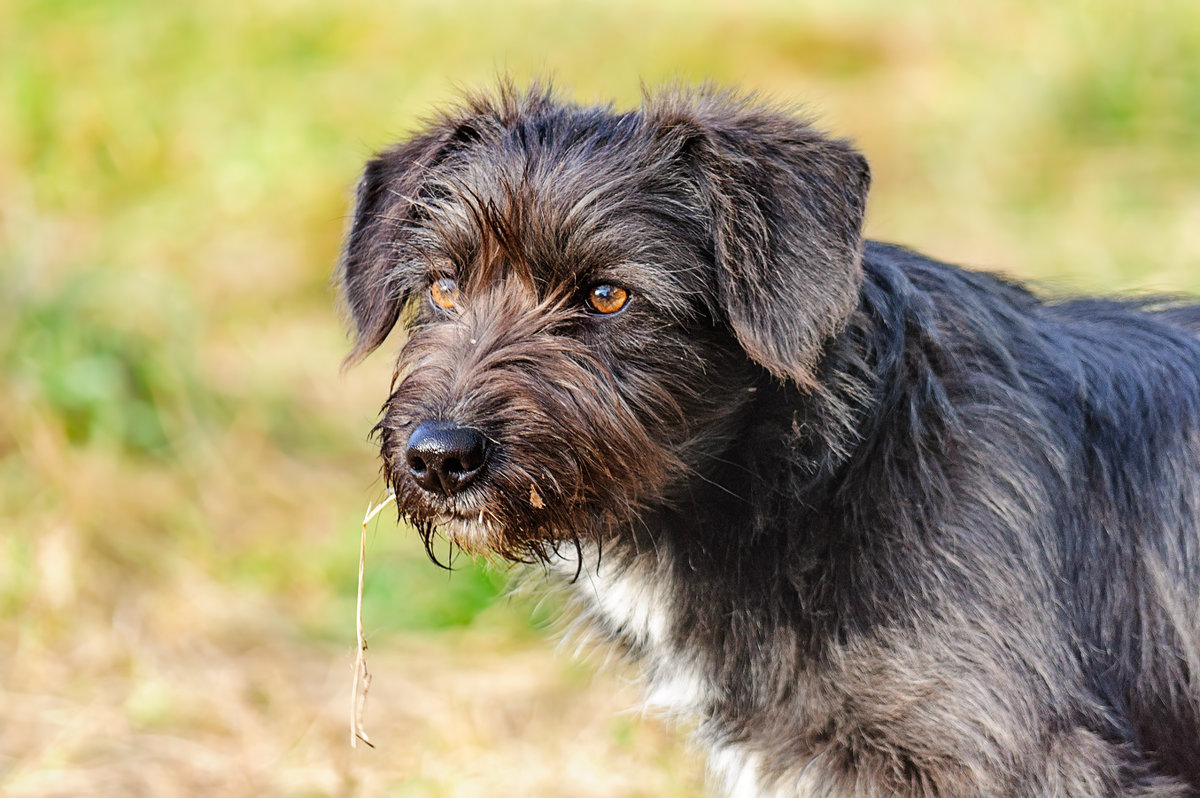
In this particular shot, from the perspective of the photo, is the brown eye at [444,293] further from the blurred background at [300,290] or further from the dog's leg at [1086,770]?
the dog's leg at [1086,770]

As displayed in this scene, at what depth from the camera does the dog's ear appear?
3086 mm

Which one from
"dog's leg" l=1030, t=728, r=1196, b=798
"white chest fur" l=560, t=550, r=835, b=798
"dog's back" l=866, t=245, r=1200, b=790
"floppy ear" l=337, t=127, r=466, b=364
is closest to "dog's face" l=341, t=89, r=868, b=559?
"floppy ear" l=337, t=127, r=466, b=364

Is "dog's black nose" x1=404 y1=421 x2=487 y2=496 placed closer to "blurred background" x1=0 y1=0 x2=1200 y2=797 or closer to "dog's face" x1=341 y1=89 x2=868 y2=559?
"dog's face" x1=341 y1=89 x2=868 y2=559

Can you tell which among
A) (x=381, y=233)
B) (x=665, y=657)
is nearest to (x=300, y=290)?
(x=381, y=233)

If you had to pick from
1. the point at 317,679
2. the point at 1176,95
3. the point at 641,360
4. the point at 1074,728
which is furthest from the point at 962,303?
the point at 1176,95

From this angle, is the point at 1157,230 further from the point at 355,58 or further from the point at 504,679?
the point at 355,58

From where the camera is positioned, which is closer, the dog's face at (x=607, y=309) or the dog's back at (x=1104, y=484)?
the dog's face at (x=607, y=309)

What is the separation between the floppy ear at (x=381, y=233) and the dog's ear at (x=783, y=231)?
81cm

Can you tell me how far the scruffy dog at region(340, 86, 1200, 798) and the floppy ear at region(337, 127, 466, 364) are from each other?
151 millimetres

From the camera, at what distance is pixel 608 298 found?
3.28m

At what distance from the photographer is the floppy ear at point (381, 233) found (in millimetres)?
3666

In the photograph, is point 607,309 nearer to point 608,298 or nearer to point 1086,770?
point 608,298

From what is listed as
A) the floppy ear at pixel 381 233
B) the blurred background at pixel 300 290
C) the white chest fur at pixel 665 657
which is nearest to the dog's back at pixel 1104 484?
the white chest fur at pixel 665 657

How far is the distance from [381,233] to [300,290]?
18.8ft
